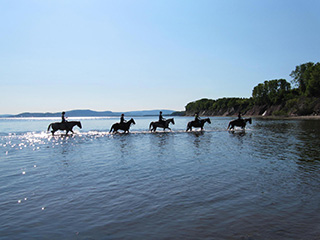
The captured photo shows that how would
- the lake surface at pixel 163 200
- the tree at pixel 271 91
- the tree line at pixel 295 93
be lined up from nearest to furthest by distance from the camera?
the lake surface at pixel 163 200 → the tree line at pixel 295 93 → the tree at pixel 271 91

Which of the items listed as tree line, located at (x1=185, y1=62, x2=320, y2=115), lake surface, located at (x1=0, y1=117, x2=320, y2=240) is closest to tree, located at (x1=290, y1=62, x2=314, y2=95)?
tree line, located at (x1=185, y1=62, x2=320, y2=115)

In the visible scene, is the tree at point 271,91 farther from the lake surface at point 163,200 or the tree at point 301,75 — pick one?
the lake surface at point 163,200

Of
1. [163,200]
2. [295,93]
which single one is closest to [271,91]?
[295,93]

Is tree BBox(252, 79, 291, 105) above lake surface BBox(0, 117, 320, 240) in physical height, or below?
above

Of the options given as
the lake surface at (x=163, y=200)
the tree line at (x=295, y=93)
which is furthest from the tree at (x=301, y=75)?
the lake surface at (x=163, y=200)

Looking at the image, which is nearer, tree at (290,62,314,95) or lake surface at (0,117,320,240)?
lake surface at (0,117,320,240)

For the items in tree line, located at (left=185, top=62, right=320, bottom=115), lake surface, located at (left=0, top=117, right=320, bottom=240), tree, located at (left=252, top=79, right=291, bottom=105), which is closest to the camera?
lake surface, located at (left=0, top=117, right=320, bottom=240)

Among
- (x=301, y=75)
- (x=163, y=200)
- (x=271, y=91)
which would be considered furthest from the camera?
(x=271, y=91)

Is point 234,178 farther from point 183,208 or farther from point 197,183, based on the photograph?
point 183,208

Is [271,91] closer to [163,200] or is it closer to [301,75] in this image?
[301,75]

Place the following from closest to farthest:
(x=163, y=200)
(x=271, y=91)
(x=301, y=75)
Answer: (x=163, y=200) < (x=301, y=75) < (x=271, y=91)

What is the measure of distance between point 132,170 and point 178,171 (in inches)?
81.3

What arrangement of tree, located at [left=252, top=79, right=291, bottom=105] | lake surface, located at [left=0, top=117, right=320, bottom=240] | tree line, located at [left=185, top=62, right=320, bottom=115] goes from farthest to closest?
tree, located at [left=252, top=79, right=291, bottom=105]
tree line, located at [left=185, top=62, right=320, bottom=115]
lake surface, located at [left=0, top=117, right=320, bottom=240]

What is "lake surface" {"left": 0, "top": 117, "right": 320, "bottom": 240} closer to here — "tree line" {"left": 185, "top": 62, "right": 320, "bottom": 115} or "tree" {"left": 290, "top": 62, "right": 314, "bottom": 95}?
"tree line" {"left": 185, "top": 62, "right": 320, "bottom": 115}
